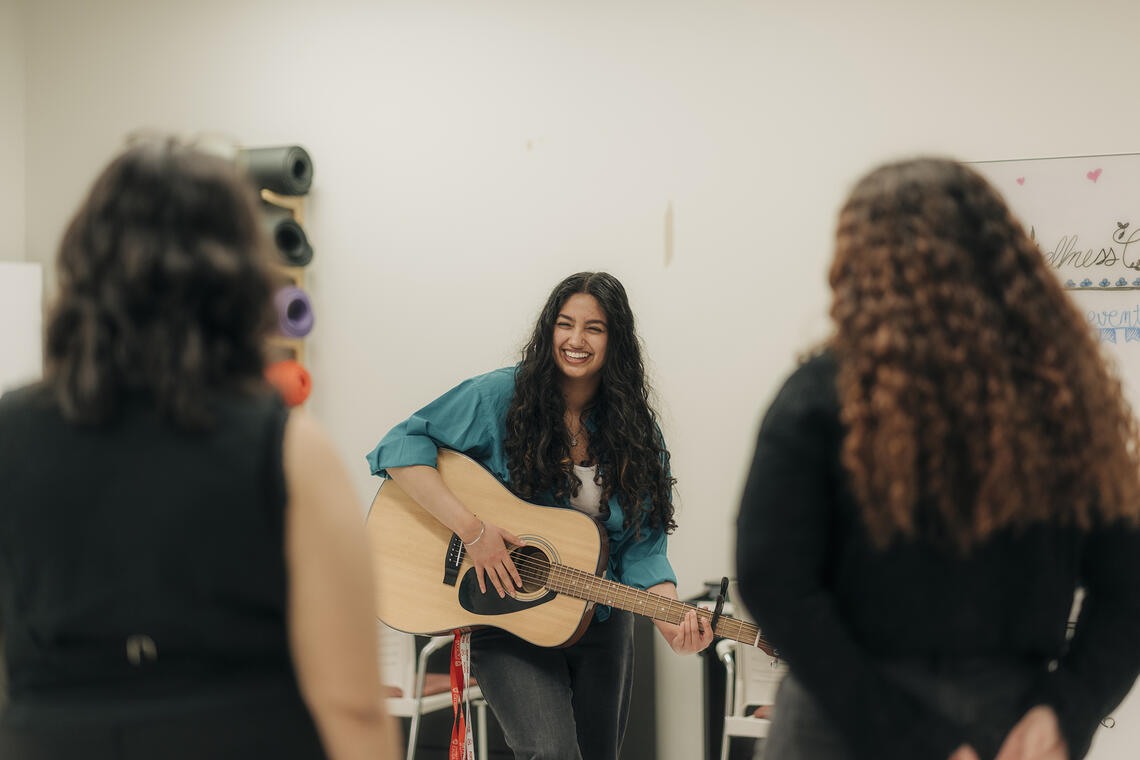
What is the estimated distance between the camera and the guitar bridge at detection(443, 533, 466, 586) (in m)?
2.55

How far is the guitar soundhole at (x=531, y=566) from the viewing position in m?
2.47

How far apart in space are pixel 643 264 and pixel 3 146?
267cm

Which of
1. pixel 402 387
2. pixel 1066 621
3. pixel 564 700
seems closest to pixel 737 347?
pixel 402 387

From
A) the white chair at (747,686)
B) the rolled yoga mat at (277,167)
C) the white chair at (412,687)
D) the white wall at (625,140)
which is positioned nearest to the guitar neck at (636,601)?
the white chair at (747,686)

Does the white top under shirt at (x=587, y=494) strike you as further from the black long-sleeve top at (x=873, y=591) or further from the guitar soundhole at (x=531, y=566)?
the black long-sleeve top at (x=873, y=591)

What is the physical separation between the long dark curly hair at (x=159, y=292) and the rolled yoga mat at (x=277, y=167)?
264 centimetres

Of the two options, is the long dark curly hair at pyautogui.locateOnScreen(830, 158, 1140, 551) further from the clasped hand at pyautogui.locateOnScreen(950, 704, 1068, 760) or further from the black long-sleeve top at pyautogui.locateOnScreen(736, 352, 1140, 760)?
the clasped hand at pyautogui.locateOnScreen(950, 704, 1068, 760)

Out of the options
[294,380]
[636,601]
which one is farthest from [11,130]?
[636,601]

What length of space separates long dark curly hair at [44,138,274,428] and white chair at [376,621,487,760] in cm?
219

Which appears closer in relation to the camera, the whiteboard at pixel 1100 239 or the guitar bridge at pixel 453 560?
the guitar bridge at pixel 453 560

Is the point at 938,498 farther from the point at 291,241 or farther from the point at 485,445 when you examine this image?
the point at 291,241

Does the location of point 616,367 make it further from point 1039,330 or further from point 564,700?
point 1039,330

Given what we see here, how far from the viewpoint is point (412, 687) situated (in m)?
3.12

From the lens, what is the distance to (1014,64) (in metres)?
3.29
